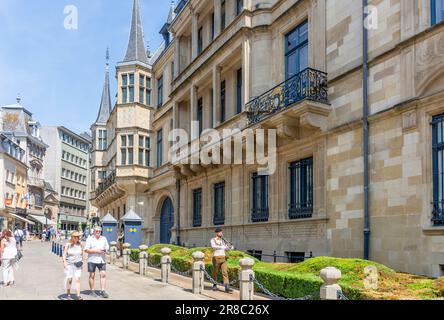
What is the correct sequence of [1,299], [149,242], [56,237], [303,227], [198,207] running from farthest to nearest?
[56,237] < [149,242] < [198,207] < [303,227] < [1,299]

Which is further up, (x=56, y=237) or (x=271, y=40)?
(x=271, y=40)

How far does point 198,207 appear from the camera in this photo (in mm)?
27000

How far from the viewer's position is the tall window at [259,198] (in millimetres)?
19609

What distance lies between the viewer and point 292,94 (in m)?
16.9

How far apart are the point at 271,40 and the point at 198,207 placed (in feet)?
35.2

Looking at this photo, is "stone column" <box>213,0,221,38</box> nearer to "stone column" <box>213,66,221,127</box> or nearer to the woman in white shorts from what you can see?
"stone column" <box>213,66,221,127</box>

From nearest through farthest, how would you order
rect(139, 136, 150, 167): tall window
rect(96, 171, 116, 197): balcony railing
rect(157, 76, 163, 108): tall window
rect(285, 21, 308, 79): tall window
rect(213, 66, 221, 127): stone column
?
rect(285, 21, 308, 79): tall window < rect(213, 66, 221, 127): stone column < rect(157, 76, 163, 108): tall window < rect(139, 136, 150, 167): tall window < rect(96, 171, 116, 197): balcony railing

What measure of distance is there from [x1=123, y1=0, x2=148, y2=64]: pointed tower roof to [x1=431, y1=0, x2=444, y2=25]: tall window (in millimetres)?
27556

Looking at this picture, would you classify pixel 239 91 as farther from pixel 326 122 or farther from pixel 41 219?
pixel 41 219

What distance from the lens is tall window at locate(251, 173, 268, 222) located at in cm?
A: 1961

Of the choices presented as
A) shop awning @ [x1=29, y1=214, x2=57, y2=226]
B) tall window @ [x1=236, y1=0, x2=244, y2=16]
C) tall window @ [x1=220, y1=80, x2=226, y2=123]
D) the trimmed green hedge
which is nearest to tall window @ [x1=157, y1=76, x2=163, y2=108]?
tall window @ [x1=220, y1=80, x2=226, y2=123]

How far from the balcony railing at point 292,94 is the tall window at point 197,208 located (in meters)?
8.83
